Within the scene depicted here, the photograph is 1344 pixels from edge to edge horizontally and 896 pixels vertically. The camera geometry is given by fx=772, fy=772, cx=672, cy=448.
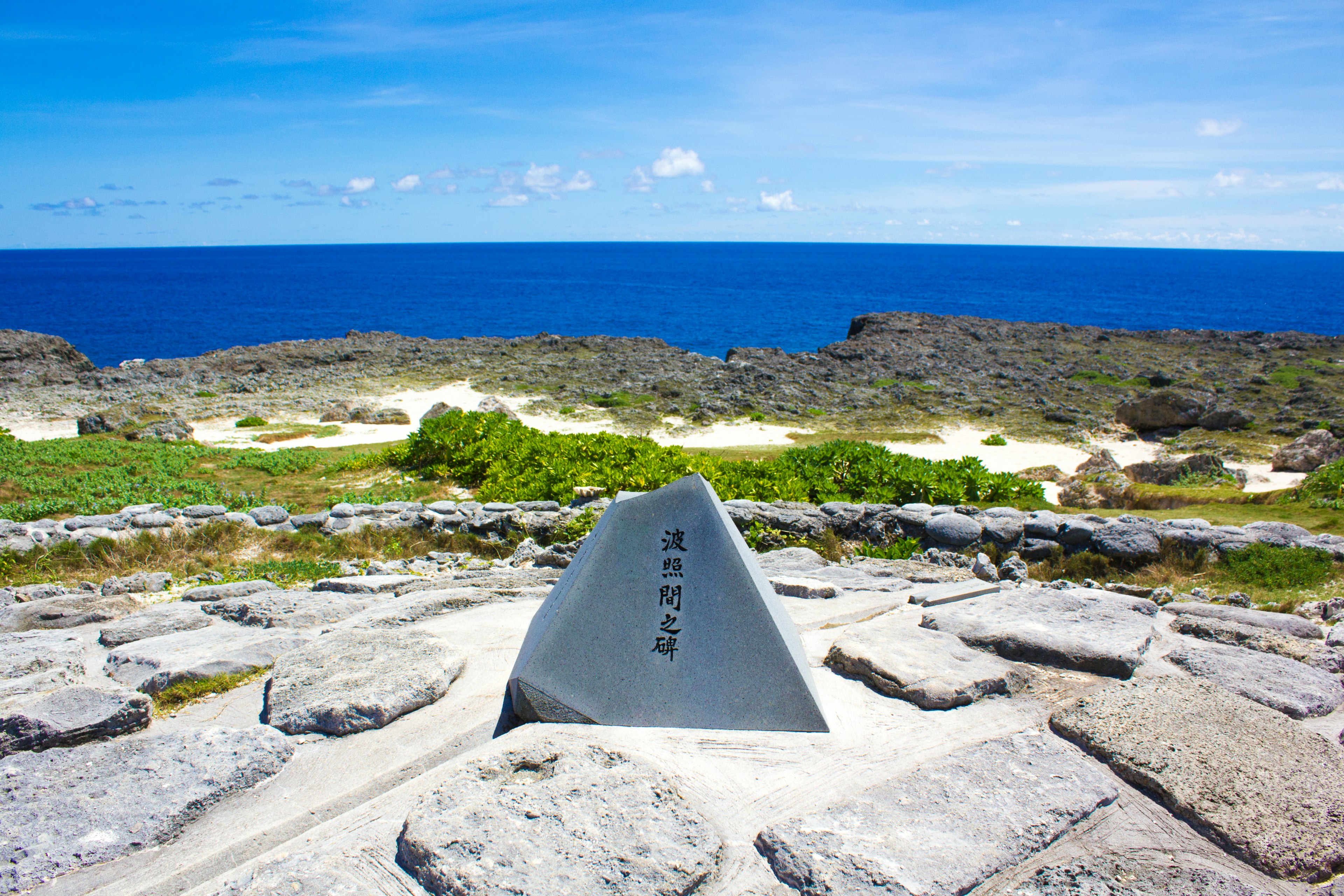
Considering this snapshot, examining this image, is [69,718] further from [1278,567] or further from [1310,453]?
[1310,453]

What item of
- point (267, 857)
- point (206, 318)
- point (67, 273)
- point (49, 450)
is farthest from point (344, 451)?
point (67, 273)

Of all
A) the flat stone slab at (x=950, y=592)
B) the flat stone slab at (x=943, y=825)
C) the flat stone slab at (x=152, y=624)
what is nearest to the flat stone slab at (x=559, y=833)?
the flat stone slab at (x=943, y=825)

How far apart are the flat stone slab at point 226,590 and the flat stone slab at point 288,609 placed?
0.48ft

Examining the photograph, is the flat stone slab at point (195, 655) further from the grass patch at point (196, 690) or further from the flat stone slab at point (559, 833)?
the flat stone slab at point (559, 833)

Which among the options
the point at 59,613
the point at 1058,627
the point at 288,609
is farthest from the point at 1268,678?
the point at 59,613

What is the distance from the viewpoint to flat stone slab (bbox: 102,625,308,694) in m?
4.61

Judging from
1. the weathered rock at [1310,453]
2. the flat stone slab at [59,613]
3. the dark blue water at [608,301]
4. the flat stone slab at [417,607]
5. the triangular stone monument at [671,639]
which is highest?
the dark blue water at [608,301]

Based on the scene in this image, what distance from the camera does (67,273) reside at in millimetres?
137500

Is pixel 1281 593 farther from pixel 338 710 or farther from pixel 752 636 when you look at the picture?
pixel 338 710

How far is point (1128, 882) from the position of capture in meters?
2.86

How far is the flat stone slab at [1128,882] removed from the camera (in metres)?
2.79

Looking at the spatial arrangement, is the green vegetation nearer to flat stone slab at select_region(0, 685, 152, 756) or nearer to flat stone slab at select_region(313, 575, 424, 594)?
flat stone slab at select_region(313, 575, 424, 594)

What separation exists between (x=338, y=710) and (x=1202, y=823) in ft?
13.2

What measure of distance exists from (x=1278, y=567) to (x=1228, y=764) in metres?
5.42
